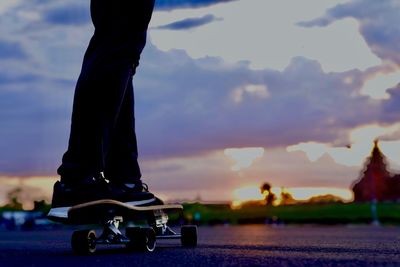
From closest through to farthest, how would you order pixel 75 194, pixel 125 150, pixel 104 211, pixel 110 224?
pixel 75 194 < pixel 104 211 < pixel 110 224 < pixel 125 150

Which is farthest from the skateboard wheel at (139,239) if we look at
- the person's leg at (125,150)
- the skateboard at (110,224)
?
the person's leg at (125,150)

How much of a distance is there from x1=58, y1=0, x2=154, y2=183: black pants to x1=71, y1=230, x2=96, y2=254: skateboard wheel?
0.23m

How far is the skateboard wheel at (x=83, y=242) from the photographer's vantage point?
3.64m

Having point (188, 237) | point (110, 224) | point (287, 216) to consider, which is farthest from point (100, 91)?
point (287, 216)

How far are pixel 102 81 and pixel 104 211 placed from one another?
57cm

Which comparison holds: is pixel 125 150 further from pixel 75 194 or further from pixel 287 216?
pixel 287 216

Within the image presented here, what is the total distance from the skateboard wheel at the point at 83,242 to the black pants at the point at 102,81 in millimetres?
232

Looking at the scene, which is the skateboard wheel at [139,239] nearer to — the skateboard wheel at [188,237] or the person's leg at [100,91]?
the person's leg at [100,91]

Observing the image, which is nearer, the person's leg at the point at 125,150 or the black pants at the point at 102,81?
the black pants at the point at 102,81

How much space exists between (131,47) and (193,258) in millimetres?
1046

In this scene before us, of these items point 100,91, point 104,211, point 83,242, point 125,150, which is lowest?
point 83,242

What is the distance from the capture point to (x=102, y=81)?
3748mm

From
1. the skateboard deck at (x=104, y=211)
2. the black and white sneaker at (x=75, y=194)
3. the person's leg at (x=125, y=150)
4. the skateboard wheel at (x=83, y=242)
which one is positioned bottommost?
the skateboard wheel at (x=83, y=242)

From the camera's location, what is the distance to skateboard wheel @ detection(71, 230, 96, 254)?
12.0 feet
